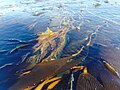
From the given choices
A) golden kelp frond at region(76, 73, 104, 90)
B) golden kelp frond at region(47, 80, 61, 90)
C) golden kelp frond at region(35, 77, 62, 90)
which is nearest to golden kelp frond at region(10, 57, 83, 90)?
golden kelp frond at region(35, 77, 62, 90)

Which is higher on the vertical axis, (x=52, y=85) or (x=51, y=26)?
(x=52, y=85)

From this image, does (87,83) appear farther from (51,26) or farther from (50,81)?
(51,26)

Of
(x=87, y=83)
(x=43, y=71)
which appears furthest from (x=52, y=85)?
(x=87, y=83)

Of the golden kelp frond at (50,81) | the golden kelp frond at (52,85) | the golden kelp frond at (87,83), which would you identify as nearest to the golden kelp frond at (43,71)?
the golden kelp frond at (50,81)

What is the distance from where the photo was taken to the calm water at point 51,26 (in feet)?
20.7

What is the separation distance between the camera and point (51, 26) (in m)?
8.95

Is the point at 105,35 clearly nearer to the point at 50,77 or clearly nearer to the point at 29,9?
the point at 50,77

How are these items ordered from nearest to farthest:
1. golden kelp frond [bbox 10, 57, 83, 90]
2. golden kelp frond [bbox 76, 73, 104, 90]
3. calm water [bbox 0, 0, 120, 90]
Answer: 1. golden kelp frond [bbox 76, 73, 104, 90]
2. golden kelp frond [bbox 10, 57, 83, 90]
3. calm water [bbox 0, 0, 120, 90]

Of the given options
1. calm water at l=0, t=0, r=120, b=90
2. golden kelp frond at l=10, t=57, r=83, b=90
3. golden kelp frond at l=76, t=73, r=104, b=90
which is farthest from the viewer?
calm water at l=0, t=0, r=120, b=90

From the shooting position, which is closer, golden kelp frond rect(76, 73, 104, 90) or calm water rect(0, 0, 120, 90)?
golden kelp frond rect(76, 73, 104, 90)

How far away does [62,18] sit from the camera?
33.1ft

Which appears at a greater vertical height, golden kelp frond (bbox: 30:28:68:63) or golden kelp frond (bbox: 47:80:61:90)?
golden kelp frond (bbox: 47:80:61:90)

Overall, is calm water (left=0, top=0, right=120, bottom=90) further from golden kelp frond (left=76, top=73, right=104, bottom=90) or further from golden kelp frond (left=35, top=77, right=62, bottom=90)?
golden kelp frond (left=76, top=73, right=104, bottom=90)

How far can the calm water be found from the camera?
6297mm
